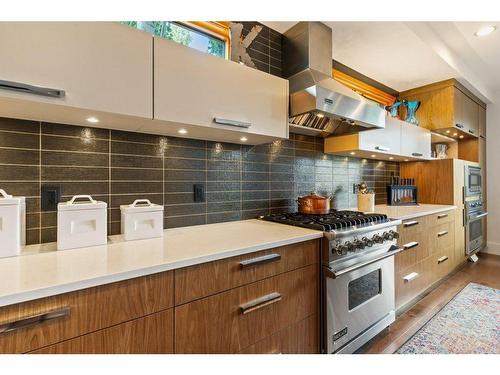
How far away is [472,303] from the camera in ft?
7.47

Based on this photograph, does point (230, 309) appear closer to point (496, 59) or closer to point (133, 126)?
point (133, 126)

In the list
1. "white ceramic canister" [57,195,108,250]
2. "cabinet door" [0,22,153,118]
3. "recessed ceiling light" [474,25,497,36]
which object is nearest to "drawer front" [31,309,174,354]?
"white ceramic canister" [57,195,108,250]

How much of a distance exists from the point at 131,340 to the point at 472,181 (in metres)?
4.34

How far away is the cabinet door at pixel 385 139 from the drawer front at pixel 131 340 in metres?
2.08

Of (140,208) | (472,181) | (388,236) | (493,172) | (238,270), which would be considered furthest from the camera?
(493,172)

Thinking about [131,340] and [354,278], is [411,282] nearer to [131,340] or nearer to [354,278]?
[354,278]

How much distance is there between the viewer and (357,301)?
159 centimetres

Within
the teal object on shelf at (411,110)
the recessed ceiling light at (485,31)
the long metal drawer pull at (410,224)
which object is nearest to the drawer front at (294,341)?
the long metal drawer pull at (410,224)

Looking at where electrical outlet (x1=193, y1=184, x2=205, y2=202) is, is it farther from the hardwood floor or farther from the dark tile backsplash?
the hardwood floor

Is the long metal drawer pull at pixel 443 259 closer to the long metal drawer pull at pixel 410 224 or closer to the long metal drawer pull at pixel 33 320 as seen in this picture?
the long metal drawer pull at pixel 410 224

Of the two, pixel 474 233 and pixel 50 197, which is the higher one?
pixel 50 197

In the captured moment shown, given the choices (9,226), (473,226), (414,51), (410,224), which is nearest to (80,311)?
(9,226)

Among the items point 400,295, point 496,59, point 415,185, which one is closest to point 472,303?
point 400,295
